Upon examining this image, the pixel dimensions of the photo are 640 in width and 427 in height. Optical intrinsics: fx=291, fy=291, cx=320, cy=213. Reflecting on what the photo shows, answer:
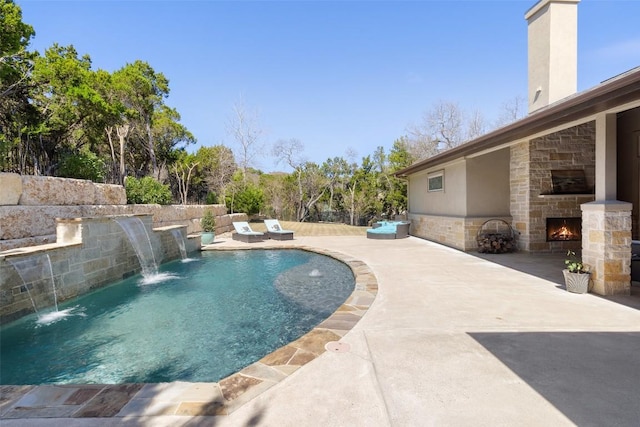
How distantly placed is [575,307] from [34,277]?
845 cm

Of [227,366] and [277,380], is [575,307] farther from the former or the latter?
[227,366]

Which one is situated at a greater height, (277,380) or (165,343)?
(277,380)

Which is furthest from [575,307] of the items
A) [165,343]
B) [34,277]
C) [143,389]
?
[34,277]

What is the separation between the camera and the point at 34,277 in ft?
16.0

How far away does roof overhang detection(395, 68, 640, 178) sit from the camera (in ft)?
12.6

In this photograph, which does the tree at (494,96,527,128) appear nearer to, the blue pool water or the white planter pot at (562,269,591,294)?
the white planter pot at (562,269,591,294)

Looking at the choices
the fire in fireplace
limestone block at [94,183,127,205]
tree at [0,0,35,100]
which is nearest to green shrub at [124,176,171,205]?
limestone block at [94,183,127,205]

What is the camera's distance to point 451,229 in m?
10.1

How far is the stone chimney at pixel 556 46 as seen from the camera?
9484mm

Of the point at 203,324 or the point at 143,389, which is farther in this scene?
the point at 203,324

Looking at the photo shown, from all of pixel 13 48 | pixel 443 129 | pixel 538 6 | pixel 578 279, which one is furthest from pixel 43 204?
pixel 443 129

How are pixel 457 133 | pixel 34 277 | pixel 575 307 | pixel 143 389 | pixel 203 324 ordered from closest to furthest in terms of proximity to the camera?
pixel 143 389
pixel 575 307
pixel 203 324
pixel 34 277
pixel 457 133

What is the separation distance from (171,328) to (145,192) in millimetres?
8284

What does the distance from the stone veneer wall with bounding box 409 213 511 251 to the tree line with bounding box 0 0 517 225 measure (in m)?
10.9
